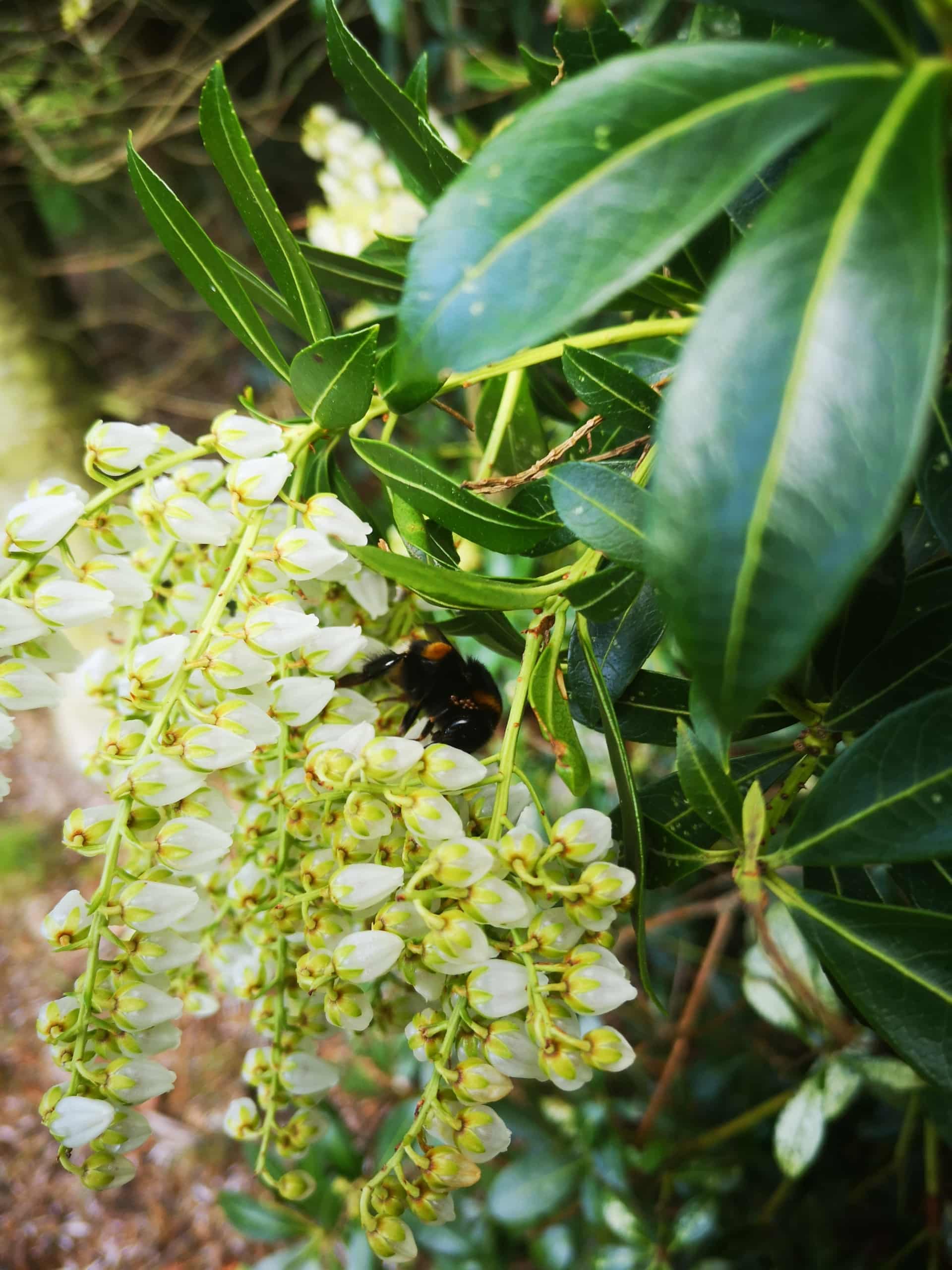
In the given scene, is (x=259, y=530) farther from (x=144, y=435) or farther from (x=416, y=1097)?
(x=416, y=1097)

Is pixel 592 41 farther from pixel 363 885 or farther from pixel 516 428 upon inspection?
pixel 363 885

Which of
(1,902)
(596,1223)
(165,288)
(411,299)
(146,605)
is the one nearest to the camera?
(411,299)

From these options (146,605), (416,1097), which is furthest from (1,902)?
(146,605)

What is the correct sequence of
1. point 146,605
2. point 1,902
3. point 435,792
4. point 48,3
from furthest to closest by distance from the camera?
point 1,902
point 48,3
point 146,605
point 435,792

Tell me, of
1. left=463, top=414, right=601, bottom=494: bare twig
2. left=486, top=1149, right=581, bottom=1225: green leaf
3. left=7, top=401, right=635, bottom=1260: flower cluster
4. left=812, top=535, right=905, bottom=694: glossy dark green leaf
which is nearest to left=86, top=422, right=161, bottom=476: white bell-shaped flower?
left=7, top=401, right=635, bottom=1260: flower cluster

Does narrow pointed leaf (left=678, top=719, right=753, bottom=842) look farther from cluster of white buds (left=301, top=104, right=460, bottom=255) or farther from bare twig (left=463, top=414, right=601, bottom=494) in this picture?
cluster of white buds (left=301, top=104, right=460, bottom=255)

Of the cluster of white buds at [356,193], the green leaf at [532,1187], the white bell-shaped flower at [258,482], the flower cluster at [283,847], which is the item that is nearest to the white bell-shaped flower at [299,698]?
the flower cluster at [283,847]

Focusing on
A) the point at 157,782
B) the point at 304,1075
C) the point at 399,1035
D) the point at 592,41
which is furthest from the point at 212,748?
the point at 399,1035

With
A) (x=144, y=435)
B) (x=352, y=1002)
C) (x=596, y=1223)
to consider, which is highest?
(x=144, y=435)
